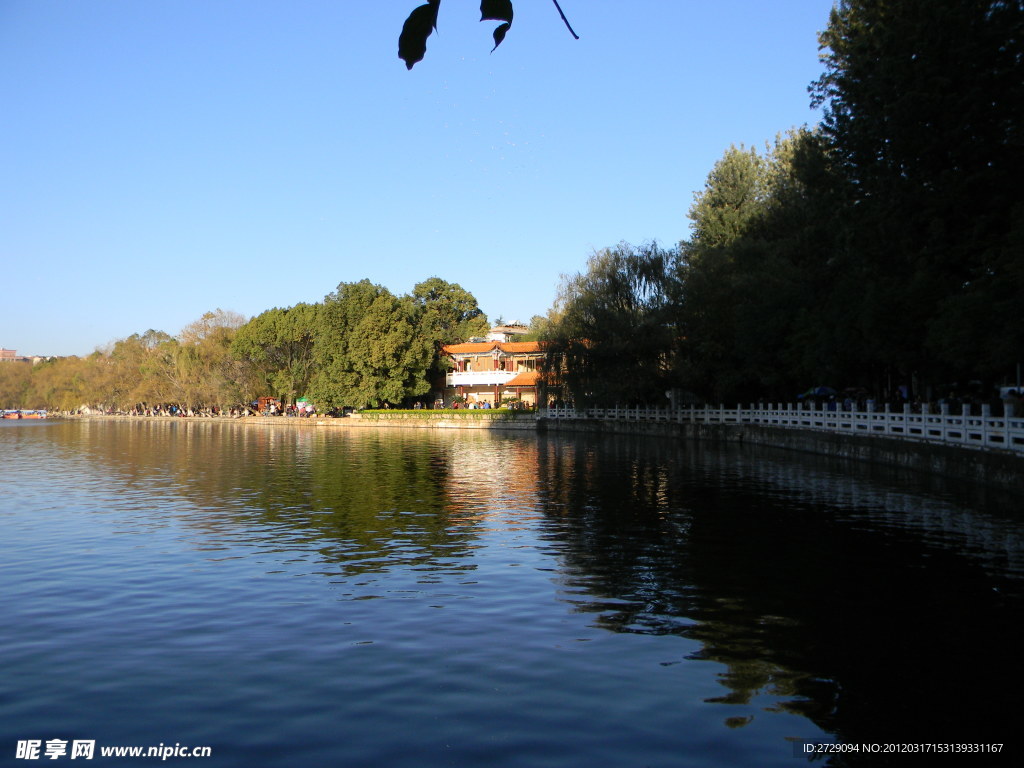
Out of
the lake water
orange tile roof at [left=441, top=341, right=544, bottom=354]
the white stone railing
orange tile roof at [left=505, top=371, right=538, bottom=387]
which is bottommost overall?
the lake water

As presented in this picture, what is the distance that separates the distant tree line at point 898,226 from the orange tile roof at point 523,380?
110 ft

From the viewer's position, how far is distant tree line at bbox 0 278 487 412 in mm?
77375

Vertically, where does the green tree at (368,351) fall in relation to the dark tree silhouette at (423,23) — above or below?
above

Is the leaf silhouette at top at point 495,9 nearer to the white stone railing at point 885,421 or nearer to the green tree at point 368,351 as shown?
the white stone railing at point 885,421

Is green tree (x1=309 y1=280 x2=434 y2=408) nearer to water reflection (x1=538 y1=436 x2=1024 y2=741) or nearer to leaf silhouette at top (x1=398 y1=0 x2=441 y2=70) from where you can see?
water reflection (x1=538 y1=436 x2=1024 y2=741)

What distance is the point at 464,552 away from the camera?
518 inches

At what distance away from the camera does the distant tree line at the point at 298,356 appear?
77.4m

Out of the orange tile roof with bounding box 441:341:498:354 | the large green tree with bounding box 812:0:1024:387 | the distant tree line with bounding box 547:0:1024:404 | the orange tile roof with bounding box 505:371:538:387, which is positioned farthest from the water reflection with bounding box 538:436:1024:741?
the orange tile roof with bounding box 441:341:498:354

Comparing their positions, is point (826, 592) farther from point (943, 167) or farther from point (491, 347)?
point (491, 347)

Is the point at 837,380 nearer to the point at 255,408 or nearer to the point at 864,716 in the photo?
the point at 864,716

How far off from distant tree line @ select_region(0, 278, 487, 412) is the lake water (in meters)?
58.6

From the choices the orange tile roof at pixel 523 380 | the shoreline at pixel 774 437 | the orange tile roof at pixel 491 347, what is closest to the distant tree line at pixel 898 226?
the shoreline at pixel 774 437

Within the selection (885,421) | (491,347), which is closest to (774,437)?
(885,421)

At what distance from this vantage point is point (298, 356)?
93.4 metres
